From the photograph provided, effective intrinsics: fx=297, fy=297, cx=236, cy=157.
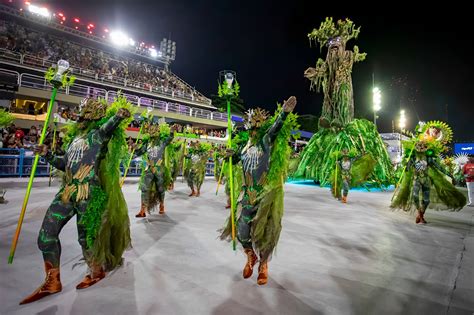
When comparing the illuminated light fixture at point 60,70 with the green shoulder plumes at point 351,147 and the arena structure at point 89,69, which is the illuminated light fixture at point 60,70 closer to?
the green shoulder plumes at point 351,147

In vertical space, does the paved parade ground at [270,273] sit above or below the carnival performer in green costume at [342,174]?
below

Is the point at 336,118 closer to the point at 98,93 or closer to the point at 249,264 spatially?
the point at 249,264

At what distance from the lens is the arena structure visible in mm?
20823

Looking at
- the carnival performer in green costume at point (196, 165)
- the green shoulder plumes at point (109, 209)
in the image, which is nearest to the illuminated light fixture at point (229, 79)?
the green shoulder plumes at point (109, 209)

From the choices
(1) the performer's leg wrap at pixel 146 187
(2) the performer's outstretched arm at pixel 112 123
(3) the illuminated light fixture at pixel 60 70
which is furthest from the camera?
(1) the performer's leg wrap at pixel 146 187

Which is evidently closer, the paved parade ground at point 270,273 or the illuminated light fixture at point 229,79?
the paved parade ground at point 270,273

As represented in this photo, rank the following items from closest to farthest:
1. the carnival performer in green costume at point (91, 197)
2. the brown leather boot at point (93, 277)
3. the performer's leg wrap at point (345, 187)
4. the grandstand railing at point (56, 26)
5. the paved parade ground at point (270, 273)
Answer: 1. the paved parade ground at point (270, 273)
2. the carnival performer in green costume at point (91, 197)
3. the brown leather boot at point (93, 277)
4. the performer's leg wrap at point (345, 187)
5. the grandstand railing at point (56, 26)

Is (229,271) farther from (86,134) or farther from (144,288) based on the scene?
(86,134)

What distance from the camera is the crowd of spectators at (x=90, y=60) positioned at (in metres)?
26.5

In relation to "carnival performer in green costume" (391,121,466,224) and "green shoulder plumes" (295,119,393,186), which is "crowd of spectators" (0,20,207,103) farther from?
"carnival performer in green costume" (391,121,466,224)

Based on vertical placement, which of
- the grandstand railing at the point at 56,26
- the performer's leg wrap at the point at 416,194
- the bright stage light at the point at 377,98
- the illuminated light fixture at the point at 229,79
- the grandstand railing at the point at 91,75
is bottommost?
the performer's leg wrap at the point at 416,194

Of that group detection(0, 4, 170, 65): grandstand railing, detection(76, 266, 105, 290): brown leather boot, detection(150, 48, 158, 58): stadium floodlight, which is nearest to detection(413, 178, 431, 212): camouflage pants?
detection(76, 266, 105, 290): brown leather boot

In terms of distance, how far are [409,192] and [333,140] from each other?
23.3 feet

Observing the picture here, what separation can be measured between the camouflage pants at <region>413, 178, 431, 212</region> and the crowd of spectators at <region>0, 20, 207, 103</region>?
2733 cm
